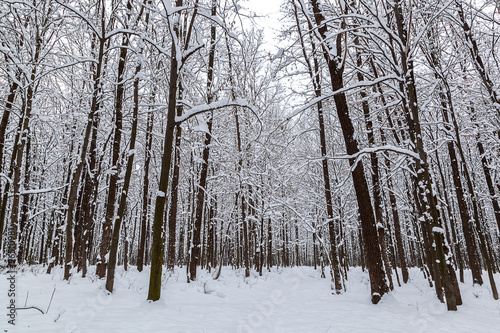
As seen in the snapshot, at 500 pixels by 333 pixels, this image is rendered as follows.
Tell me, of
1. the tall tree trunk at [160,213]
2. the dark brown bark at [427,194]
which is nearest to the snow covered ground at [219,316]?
the tall tree trunk at [160,213]

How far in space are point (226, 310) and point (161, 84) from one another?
25.1ft

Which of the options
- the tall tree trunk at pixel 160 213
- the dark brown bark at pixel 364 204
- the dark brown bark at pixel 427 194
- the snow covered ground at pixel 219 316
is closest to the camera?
the snow covered ground at pixel 219 316

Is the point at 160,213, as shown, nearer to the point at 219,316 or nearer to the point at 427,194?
the point at 219,316

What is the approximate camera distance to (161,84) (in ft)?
31.0

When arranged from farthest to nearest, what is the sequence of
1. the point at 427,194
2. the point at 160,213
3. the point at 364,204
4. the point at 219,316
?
the point at 364,204, the point at 427,194, the point at 160,213, the point at 219,316

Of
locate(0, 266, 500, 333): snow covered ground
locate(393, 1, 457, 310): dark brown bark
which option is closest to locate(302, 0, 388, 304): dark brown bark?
locate(0, 266, 500, 333): snow covered ground

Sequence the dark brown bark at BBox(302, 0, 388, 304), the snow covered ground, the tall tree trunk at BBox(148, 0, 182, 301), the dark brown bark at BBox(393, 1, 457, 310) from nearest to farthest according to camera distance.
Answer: the snow covered ground → the tall tree trunk at BBox(148, 0, 182, 301) → the dark brown bark at BBox(393, 1, 457, 310) → the dark brown bark at BBox(302, 0, 388, 304)

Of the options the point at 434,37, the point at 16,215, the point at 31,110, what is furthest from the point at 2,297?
the point at 434,37

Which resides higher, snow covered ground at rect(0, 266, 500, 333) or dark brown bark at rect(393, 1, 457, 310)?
dark brown bark at rect(393, 1, 457, 310)

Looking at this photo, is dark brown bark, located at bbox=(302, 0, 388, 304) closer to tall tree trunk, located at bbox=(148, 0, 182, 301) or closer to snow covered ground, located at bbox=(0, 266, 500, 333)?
snow covered ground, located at bbox=(0, 266, 500, 333)

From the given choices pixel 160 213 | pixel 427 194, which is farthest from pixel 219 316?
pixel 427 194

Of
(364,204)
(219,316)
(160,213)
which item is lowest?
(219,316)

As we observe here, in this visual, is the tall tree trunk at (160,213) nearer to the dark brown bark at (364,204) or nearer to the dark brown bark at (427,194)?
the dark brown bark at (364,204)

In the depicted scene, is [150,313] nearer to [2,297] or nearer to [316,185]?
[2,297]
